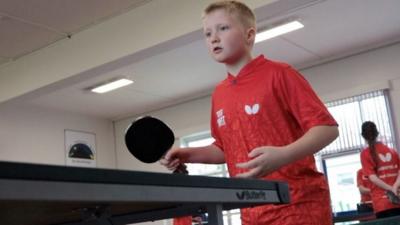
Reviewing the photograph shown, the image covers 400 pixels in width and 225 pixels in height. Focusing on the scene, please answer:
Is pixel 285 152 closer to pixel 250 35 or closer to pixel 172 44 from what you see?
pixel 250 35

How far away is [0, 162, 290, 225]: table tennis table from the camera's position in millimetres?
692

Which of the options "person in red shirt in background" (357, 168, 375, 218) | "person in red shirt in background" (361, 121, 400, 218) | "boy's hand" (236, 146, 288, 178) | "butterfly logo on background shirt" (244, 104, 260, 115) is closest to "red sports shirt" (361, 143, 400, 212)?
"person in red shirt in background" (361, 121, 400, 218)

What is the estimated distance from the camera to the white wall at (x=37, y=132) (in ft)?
24.4

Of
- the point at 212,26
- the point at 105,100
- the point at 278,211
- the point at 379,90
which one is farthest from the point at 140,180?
the point at 105,100

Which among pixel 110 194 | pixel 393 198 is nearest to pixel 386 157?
pixel 393 198

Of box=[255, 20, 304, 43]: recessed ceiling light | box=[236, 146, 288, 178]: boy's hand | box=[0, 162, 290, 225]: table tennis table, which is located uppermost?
box=[255, 20, 304, 43]: recessed ceiling light

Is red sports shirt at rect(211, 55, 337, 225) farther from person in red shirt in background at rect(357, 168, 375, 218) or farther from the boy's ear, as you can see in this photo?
person in red shirt in background at rect(357, 168, 375, 218)

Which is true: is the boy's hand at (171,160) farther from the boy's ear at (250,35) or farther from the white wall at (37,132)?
the white wall at (37,132)

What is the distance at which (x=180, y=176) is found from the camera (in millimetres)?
890

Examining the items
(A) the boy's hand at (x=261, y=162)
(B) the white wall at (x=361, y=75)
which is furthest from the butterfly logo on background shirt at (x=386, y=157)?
(A) the boy's hand at (x=261, y=162)

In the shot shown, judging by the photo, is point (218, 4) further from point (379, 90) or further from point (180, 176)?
point (379, 90)

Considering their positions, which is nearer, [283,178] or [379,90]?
[283,178]

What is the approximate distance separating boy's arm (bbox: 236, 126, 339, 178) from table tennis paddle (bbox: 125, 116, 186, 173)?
0.28 m

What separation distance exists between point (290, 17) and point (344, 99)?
1.84 m
